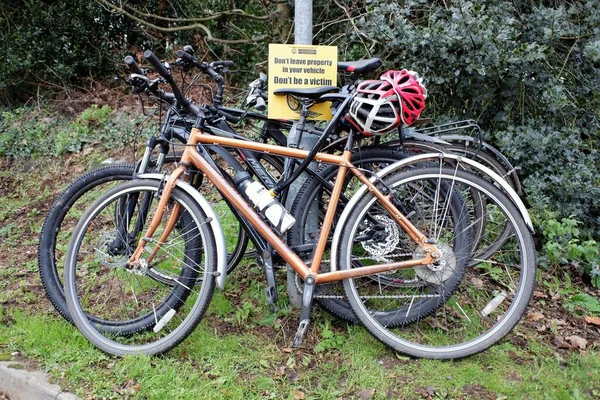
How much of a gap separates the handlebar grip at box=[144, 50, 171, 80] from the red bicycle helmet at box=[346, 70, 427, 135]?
0.98 m

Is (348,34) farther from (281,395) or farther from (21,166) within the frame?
(21,166)

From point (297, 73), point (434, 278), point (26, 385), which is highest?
point (297, 73)

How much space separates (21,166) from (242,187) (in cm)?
443

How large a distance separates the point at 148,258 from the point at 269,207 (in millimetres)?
728

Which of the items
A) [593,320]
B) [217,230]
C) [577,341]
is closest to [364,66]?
[217,230]

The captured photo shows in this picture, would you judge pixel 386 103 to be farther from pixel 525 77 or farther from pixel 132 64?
pixel 525 77

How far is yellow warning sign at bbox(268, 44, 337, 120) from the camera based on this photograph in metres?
2.97

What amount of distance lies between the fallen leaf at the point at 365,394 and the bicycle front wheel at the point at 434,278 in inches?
10.9

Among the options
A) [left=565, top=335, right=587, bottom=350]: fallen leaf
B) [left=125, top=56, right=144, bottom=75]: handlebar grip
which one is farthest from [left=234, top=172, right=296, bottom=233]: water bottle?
[left=565, top=335, right=587, bottom=350]: fallen leaf

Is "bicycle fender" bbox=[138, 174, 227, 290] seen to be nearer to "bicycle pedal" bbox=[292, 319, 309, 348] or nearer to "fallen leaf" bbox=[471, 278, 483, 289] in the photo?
"bicycle pedal" bbox=[292, 319, 309, 348]

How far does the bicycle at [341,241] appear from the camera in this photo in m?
2.80

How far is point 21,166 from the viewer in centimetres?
625

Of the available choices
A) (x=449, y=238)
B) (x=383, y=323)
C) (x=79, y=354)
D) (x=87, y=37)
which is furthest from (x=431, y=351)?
(x=87, y=37)

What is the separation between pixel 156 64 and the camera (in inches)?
105
